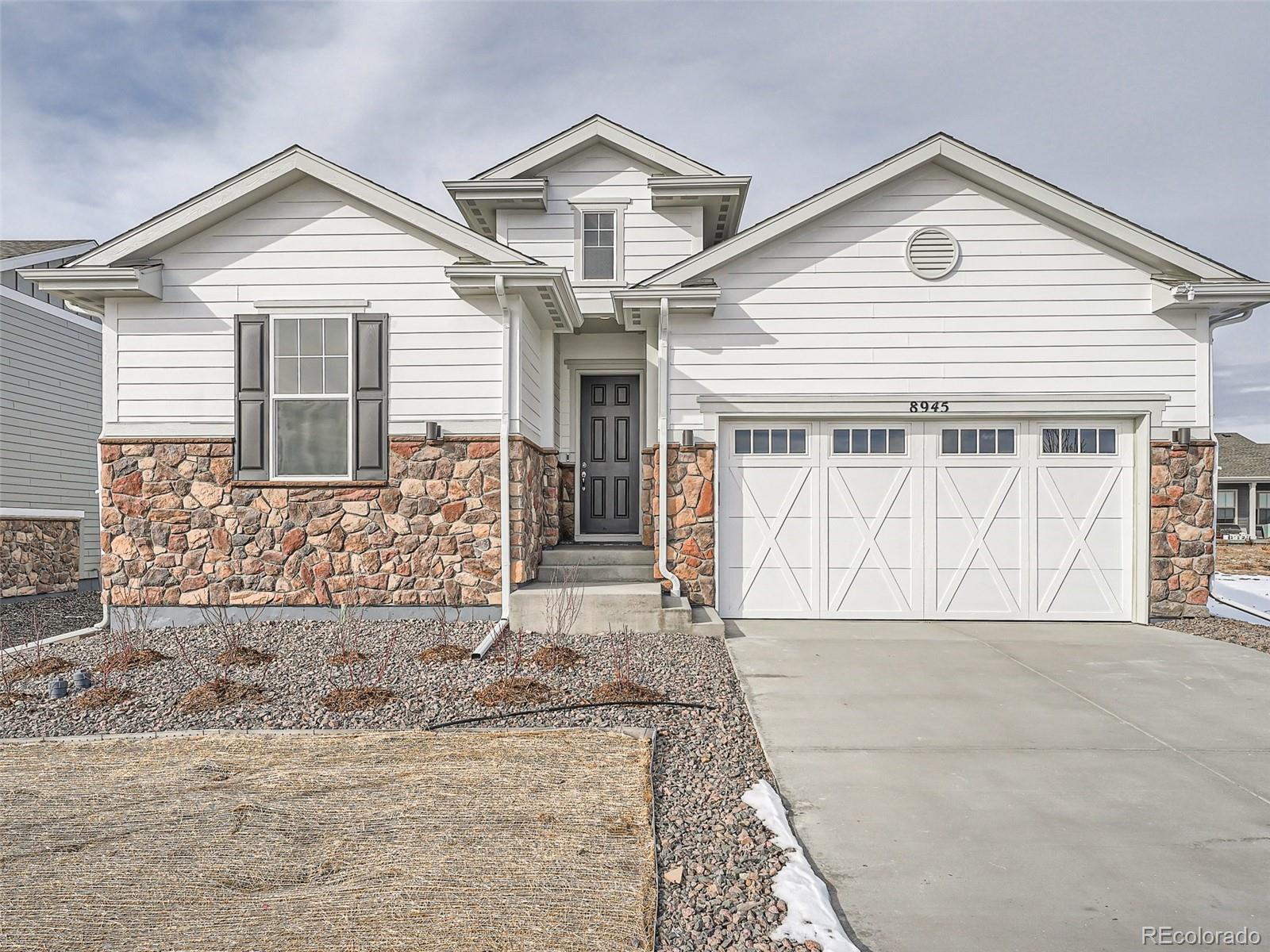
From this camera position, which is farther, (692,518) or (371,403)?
(692,518)

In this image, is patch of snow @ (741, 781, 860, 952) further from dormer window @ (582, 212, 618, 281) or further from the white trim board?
the white trim board

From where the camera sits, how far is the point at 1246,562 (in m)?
16.9

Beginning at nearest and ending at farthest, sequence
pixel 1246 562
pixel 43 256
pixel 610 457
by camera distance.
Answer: pixel 610 457 < pixel 43 256 < pixel 1246 562

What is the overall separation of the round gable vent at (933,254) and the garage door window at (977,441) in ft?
5.97

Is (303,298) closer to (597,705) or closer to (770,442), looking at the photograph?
(770,442)

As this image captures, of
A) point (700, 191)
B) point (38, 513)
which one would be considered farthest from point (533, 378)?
point (38, 513)

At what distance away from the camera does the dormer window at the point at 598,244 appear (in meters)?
10.9

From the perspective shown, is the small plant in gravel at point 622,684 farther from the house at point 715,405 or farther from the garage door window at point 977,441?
the garage door window at point 977,441

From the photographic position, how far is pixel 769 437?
923 cm

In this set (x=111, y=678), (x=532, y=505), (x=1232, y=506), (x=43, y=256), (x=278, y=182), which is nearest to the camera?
(x=111, y=678)

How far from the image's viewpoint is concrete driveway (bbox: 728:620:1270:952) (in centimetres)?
295

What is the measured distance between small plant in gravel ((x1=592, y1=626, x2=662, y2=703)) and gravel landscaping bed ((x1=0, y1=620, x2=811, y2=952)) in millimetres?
31

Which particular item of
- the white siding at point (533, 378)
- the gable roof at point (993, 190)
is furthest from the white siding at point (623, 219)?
the gable roof at point (993, 190)

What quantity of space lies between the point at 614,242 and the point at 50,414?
404 inches
